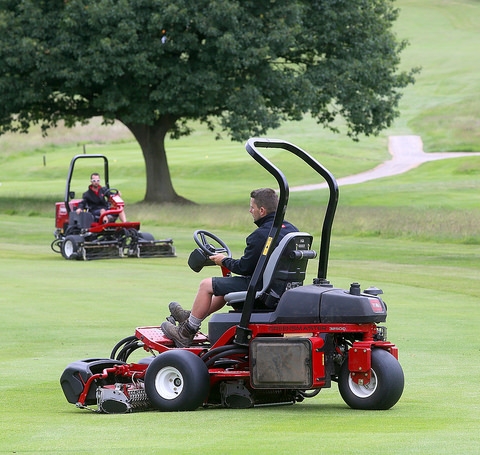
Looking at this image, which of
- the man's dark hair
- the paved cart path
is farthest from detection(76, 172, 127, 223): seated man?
the paved cart path

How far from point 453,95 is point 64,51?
55.3 m

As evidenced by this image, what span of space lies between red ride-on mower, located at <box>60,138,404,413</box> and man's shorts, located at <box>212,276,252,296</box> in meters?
0.09

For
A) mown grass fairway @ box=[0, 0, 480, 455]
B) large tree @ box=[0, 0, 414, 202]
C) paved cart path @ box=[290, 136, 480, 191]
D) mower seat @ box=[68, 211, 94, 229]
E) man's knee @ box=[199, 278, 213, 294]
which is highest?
large tree @ box=[0, 0, 414, 202]

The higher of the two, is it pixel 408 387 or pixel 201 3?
pixel 201 3

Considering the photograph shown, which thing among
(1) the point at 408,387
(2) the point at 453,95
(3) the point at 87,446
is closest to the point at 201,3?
(1) the point at 408,387

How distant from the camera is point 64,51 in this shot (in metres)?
44.6

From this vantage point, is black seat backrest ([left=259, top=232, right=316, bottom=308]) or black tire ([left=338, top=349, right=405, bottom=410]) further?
black seat backrest ([left=259, top=232, right=316, bottom=308])

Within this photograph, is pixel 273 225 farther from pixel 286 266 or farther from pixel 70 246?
pixel 70 246

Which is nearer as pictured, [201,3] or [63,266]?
[63,266]

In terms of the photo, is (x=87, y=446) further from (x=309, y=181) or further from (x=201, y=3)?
(x=309, y=181)

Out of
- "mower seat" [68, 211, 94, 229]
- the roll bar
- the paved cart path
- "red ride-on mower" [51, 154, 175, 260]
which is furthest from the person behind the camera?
the paved cart path

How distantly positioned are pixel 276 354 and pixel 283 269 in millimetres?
723

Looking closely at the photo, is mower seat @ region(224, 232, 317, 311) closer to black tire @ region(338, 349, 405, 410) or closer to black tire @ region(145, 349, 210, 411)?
black tire @ region(145, 349, 210, 411)

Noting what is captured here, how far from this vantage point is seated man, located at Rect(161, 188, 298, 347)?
948 cm
